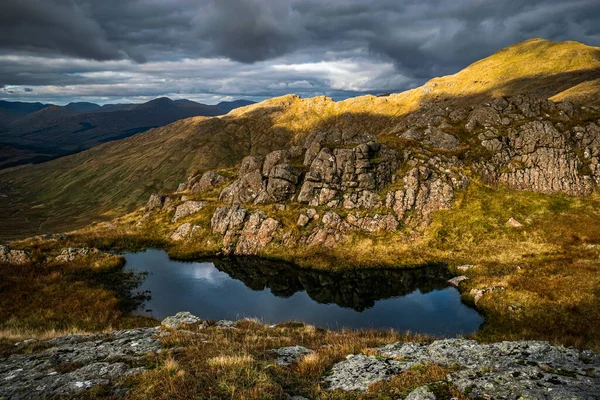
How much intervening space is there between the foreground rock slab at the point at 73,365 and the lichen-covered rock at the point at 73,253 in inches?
1929

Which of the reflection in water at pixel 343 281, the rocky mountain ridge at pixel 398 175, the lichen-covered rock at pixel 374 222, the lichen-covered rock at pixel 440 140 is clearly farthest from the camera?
the lichen-covered rock at pixel 440 140

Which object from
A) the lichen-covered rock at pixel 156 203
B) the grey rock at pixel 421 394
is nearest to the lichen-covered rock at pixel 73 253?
the lichen-covered rock at pixel 156 203

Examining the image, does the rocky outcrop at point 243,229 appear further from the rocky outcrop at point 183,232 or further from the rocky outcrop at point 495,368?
the rocky outcrop at point 495,368

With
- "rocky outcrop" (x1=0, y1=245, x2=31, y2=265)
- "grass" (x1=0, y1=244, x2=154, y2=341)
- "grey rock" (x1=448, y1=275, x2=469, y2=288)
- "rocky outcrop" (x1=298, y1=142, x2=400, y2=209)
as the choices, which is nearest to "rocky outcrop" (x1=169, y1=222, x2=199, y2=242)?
"grass" (x1=0, y1=244, x2=154, y2=341)

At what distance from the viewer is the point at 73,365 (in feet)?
55.7

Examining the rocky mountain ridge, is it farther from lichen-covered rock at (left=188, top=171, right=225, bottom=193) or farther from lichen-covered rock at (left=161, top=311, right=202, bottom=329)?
lichen-covered rock at (left=161, top=311, right=202, bottom=329)

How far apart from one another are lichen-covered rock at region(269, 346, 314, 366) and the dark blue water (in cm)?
2546

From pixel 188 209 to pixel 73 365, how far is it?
74165mm

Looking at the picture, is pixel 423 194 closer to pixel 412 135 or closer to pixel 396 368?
pixel 412 135

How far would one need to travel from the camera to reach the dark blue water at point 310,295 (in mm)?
45812

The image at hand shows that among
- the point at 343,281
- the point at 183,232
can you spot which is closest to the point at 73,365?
the point at 343,281

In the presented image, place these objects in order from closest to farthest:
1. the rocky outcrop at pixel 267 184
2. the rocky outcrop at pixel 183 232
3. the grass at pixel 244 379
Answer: the grass at pixel 244 379 → the rocky outcrop at pixel 183 232 → the rocky outcrop at pixel 267 184

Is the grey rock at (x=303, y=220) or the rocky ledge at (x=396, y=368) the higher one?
the rocky ledge at (x=396, y=368)

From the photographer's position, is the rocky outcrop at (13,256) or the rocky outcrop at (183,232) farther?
the rocky outcrop at (183,232)
